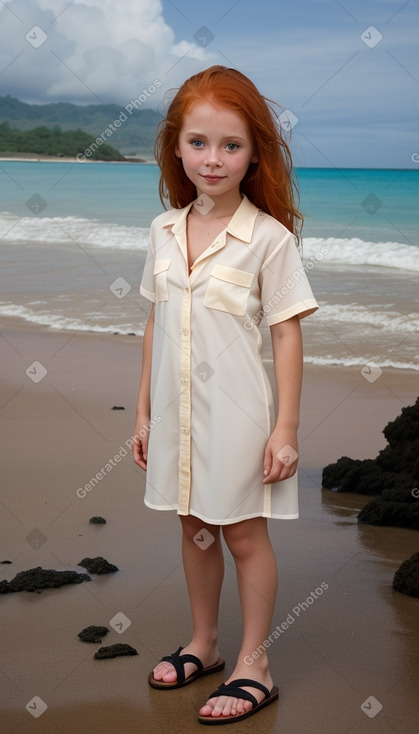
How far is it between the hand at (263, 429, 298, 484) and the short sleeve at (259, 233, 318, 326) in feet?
0.98

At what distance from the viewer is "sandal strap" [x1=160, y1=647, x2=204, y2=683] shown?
2666 millimetres

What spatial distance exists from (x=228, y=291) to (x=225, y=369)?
0.66 ft

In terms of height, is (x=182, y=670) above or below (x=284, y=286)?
below

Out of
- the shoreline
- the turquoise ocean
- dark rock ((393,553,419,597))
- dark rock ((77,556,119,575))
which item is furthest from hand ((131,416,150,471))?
the shoreline

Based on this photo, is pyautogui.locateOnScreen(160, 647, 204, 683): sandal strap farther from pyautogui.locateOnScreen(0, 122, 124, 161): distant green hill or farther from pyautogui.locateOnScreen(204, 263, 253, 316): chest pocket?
pyautogui.locateOnScreen(0, 122, 124, 161): distant green hill

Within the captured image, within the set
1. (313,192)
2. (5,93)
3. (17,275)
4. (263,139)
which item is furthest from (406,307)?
(5,93)

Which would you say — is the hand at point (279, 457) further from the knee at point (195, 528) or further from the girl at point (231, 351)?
the knee at point (195, 528)

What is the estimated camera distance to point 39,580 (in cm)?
318

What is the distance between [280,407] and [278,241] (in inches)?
17.0

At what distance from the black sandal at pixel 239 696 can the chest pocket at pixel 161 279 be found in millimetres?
1022

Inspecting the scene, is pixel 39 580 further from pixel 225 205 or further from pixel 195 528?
pixel 225 205

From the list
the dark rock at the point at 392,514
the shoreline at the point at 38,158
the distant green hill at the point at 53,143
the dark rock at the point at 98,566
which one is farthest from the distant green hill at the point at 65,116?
the dark rock at the point at 98,566

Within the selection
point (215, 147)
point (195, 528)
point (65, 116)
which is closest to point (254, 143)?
point (215, 147)

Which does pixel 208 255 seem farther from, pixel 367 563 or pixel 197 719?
pixel 367 563
